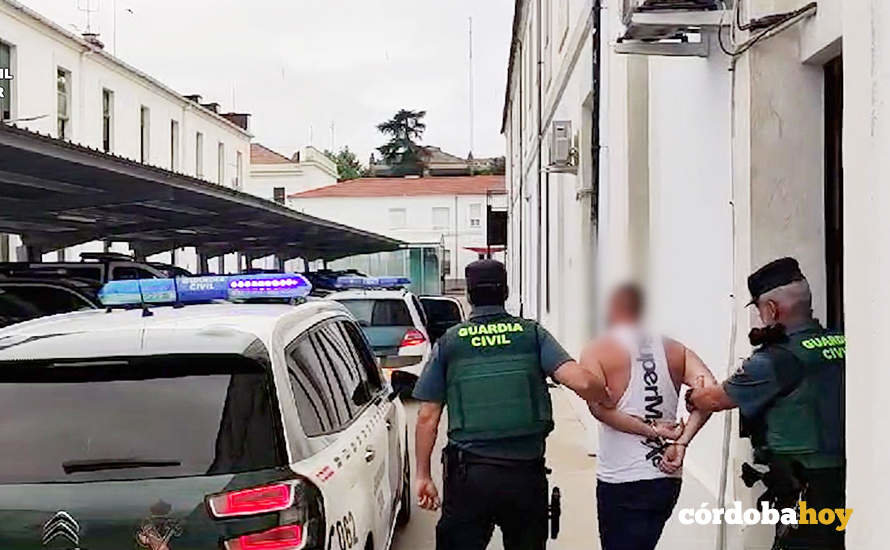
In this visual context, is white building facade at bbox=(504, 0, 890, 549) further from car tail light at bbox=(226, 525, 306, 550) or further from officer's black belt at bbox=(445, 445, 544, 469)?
car tail light at bbox=(226, 525, 306, 550)

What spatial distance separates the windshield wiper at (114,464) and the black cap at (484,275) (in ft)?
5.59

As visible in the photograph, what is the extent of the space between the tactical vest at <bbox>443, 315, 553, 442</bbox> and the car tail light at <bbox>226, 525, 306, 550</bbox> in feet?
4.22

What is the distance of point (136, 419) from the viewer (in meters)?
4.08

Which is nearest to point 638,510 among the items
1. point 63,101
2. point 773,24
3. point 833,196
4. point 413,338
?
point 833,196

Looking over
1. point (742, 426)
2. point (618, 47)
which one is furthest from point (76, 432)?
point (618, 47)

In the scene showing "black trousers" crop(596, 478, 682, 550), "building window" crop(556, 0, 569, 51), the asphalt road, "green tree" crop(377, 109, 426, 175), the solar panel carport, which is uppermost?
"green tree" crop(377, 109, 426, 175)

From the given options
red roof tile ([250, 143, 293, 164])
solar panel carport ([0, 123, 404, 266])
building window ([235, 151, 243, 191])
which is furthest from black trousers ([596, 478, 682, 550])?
red roof tile ([250, 143, 293, 164])

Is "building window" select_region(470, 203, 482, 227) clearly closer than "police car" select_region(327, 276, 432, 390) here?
No

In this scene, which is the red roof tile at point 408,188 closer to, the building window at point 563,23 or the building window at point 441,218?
the building window at point 441,218

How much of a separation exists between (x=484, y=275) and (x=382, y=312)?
9.75 metres

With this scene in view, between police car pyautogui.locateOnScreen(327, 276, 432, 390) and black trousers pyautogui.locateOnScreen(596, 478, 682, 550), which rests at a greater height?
police car pyautogui.locateOnScreen(327, 276, 432, 390)

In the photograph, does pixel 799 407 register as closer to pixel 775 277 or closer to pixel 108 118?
pixel 775 277

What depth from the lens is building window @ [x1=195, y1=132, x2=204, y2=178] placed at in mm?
38844

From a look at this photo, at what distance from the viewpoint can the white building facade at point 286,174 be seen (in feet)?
224
